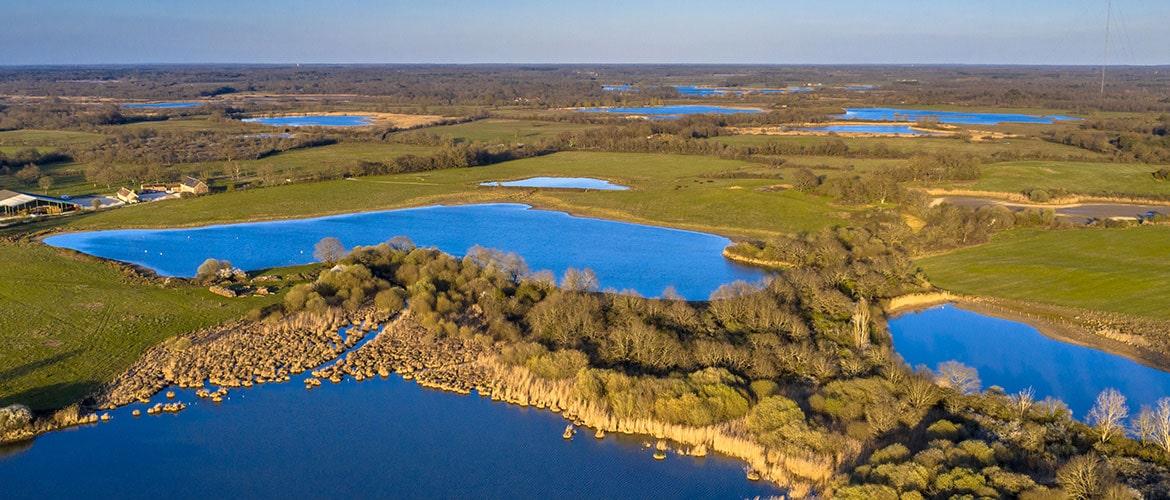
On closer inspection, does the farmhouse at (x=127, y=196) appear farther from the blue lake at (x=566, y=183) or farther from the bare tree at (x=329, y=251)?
the bare tree at (x=329, y=251)

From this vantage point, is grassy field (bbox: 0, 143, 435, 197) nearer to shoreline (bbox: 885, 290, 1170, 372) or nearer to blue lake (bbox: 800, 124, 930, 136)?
shoreline (bbox: 885, 290, 1170, 372)

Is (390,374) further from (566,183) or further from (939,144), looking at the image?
(939,144)


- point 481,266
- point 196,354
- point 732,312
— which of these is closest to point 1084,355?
point 732,312

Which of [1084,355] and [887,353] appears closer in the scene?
[887,353]

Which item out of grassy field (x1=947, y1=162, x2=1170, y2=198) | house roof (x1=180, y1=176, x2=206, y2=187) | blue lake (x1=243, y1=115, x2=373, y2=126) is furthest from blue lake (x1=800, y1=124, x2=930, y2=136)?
house roof (x1=180, y1=176, x2=206, y2=187)

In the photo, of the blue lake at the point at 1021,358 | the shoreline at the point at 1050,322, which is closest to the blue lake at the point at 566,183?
the shoreline at the point at 1050,322

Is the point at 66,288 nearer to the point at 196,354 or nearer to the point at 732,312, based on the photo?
the point at 196,354
